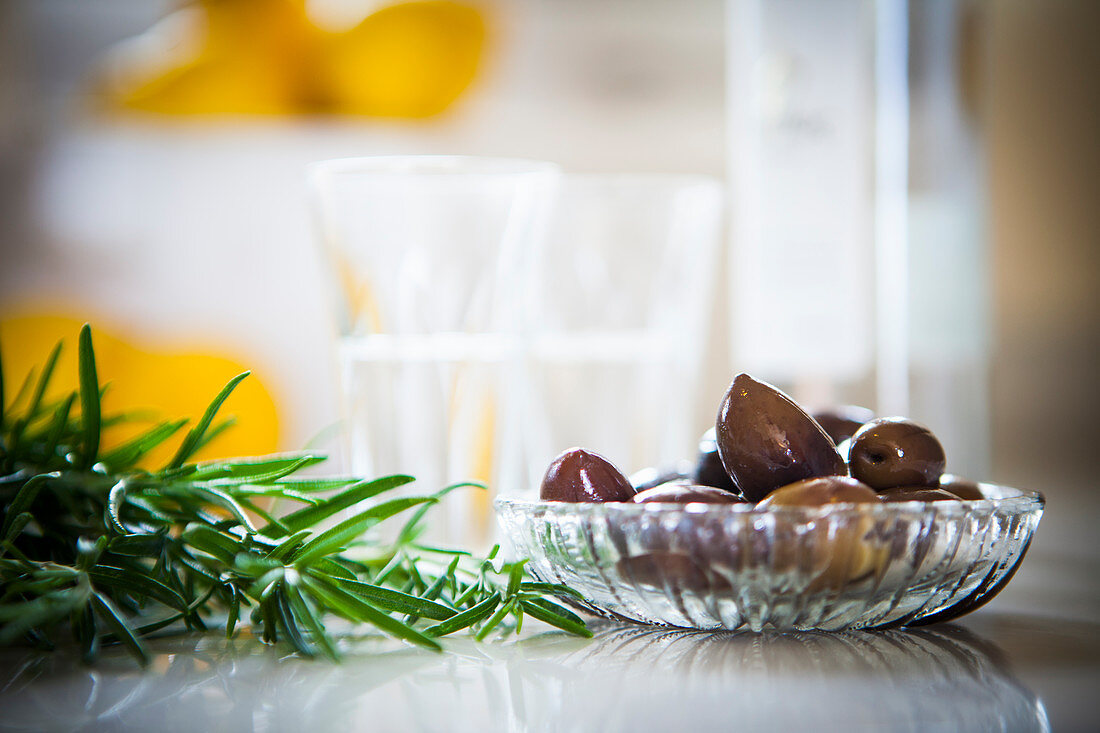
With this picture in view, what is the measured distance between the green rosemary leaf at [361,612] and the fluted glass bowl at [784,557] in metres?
0.04

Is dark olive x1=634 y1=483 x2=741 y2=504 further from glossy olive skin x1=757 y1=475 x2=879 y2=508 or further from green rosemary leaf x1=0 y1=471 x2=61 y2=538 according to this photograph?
green rosemary leaf x1=0 y1=471 x2=61 y2=538

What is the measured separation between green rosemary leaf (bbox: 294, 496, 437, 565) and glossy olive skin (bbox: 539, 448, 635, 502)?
4 cm

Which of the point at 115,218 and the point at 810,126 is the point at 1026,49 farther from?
the point at 115,218

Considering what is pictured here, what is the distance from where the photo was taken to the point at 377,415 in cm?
42

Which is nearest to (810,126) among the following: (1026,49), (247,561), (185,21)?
(1026,49)

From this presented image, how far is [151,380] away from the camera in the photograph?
794mm

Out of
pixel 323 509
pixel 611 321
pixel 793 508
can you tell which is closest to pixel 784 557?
pixel 793 508

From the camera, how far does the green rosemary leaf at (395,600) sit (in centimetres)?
23

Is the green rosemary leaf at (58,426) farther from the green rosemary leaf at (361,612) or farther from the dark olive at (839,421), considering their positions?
the dark olive at (839,421)

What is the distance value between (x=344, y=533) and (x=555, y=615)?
5 cm

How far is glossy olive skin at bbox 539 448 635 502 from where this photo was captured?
26cm

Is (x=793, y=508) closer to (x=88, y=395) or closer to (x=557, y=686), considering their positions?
(x=557, y=686)

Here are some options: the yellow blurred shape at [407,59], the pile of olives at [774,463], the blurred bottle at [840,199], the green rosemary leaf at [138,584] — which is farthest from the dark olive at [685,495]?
the yellow blurred shape at [407,59]

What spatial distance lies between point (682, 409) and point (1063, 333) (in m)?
0.21
